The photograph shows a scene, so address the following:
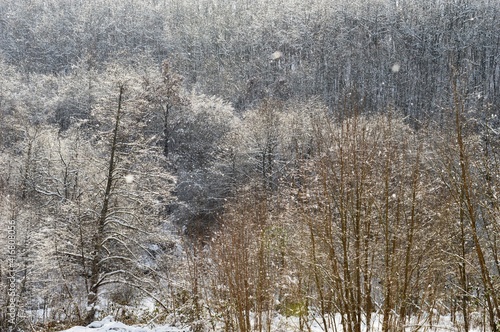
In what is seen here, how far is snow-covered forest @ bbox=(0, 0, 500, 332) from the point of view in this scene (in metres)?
6.52

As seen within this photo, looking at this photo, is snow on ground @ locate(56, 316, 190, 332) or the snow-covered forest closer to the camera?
the snow-covered forest

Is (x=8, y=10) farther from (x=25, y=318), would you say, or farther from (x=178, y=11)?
(x=25, y=318)

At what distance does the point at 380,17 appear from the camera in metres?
63.6

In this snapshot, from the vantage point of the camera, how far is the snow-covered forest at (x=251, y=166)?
Result: 21.4 ft

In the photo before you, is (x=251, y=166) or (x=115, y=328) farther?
(x=251, y=166)

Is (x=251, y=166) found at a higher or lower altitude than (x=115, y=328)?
higher

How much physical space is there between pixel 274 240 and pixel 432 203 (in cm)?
449

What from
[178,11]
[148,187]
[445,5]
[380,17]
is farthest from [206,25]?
[148,187]

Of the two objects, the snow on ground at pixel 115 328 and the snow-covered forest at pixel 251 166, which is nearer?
the snow-covered forest at pixel 251 166

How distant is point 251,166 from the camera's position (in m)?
29.9

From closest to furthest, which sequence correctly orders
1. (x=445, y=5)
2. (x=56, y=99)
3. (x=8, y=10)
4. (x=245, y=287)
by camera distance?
(x=245, y=287)
(x=56, y=99)
(x=445, y=5)
(x=8, y=10)

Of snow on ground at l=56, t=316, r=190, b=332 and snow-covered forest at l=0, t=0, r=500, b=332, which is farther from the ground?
snow-covered forest at l=0, t=0, r=500, b=332

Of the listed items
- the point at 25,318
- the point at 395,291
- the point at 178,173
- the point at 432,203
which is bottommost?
the point at 25,318

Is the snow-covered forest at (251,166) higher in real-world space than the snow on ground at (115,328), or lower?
higher
